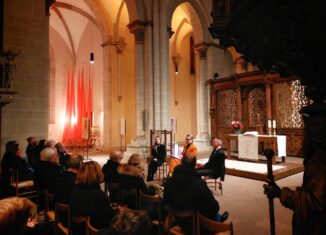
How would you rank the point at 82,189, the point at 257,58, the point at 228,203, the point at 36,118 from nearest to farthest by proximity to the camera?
the point at 82,189 < the point at 257,58 < the point at 228,203 < the point at 36,118

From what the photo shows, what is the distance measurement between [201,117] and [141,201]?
922 cm

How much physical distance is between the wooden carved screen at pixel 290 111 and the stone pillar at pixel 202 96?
323 cm

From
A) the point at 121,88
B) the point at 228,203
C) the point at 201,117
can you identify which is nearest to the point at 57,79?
the point at 121,88

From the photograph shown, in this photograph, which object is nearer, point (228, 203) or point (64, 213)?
point (64, 213)

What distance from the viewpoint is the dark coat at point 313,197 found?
1.44 metres

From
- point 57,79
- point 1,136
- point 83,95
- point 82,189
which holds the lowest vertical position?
point 82,189

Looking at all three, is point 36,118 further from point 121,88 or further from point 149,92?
point 121,88

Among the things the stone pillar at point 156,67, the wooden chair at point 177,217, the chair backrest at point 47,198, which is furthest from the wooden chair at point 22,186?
the stone pillar at point 156,67

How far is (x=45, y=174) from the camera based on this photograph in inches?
153

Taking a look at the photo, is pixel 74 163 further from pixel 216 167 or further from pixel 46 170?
pixel 216 167

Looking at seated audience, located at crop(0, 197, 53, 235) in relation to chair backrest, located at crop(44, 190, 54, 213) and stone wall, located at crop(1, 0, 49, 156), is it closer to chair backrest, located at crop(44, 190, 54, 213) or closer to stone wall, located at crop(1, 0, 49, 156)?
chair backrest, located at crop(44, 190, 54, 213)

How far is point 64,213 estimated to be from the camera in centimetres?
307

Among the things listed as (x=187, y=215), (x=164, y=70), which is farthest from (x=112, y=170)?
(x=164, y=70)

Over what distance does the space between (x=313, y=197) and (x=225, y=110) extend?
10653mm
